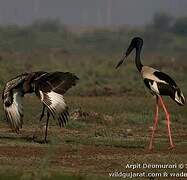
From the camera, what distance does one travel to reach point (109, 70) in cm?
3625

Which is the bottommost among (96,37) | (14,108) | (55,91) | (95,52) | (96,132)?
(96,37)

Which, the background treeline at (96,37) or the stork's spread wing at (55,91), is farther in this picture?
the background treeline at (96,37)

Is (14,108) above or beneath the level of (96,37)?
above

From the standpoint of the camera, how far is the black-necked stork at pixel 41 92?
1476 centimetres

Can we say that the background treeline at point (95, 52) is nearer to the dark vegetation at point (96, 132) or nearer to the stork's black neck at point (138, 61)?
the dark vegetation at point (96, 132)

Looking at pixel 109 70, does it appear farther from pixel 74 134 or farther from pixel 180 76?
pixel 74 134

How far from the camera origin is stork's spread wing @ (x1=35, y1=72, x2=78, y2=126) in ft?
48.2

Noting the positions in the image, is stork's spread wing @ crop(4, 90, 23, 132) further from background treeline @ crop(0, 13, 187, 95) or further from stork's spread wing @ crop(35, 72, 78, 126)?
background treeline @ crop(0, 13, 187, 95)

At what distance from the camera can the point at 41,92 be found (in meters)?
14.8

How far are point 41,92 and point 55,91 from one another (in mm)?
251

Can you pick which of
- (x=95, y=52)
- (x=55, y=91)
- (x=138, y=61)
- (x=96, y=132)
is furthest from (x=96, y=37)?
(x=55, y=91)

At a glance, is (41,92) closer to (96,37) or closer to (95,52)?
(95,52)

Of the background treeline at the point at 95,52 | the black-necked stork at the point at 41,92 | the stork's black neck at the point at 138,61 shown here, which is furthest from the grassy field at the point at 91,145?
the background treeline at the point at 95,52

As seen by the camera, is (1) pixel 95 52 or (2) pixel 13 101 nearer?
(2) pixel 13 101
